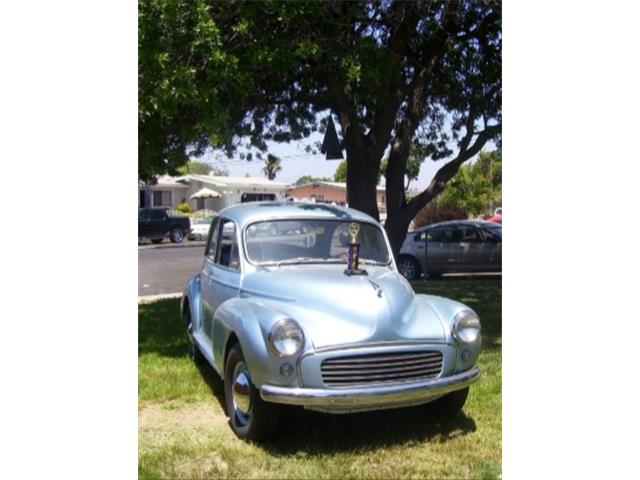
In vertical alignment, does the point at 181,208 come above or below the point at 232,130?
below

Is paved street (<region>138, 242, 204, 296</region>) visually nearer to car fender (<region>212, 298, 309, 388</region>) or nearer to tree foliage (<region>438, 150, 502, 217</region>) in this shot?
car fender (<region>212, 298, 309, 388</region>)

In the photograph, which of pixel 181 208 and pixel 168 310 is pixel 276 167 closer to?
pixel 181 208

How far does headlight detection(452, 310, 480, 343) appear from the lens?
290 centimetres

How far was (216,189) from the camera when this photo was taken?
11.9 ft

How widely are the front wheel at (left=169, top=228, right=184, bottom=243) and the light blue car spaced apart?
0.34m

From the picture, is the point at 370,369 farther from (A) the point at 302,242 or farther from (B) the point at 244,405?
(A) the point at 302,242

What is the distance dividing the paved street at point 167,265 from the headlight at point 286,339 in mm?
1234

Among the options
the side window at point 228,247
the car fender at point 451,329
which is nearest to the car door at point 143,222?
the side window at point 228,247

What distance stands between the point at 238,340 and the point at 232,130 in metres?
1.64

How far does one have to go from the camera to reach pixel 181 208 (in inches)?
143

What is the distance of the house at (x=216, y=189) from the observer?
11.6 feet

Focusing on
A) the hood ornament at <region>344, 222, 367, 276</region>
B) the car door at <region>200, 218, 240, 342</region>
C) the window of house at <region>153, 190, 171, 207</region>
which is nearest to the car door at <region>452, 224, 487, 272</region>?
the hood ornament at <region>344, 222, 367, 276</region>

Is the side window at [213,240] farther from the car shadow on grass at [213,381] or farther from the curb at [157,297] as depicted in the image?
the curb at [157,297]

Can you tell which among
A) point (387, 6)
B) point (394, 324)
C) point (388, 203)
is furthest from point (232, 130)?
point (394, 324)
